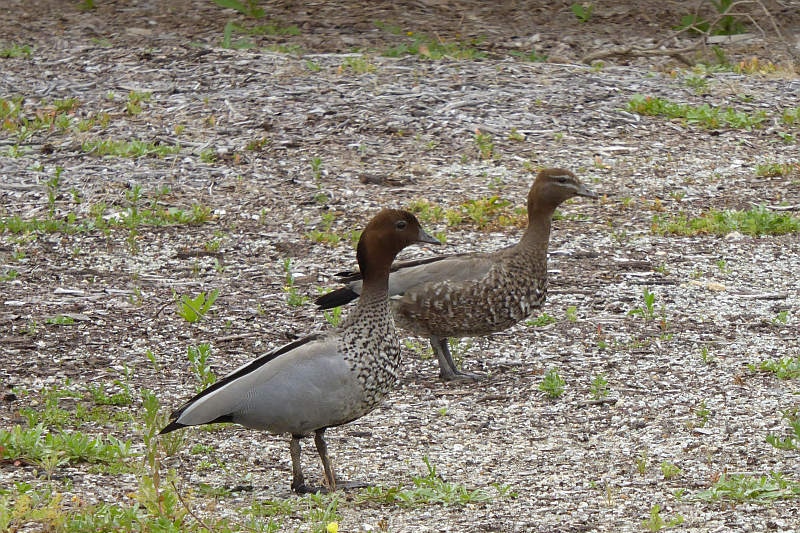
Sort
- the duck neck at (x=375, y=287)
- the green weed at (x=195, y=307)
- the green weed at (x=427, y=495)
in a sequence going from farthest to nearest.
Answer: the green weed at (x=195, y=307) < the duck neck at (x=375, y=287) < the green weed at (x=427, y=495)

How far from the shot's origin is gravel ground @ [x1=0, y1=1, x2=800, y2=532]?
18.9ft

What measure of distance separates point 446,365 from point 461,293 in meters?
0.44

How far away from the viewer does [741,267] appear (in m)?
8.89

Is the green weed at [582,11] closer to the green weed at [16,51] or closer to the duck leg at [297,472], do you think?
the green weed at [16,51]

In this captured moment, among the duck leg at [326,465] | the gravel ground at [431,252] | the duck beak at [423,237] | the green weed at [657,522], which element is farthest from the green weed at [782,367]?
the duck leg at [326,465]

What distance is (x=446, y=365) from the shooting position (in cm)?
732

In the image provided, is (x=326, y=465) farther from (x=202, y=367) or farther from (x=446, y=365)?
(x=446, y=365)

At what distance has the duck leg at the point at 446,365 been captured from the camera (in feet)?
23.8

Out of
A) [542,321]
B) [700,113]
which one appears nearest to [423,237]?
[542,321]

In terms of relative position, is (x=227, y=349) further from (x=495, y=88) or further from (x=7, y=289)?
(x=495, y=88)

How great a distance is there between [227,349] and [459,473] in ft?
7.33

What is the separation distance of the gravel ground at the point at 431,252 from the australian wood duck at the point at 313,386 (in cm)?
35

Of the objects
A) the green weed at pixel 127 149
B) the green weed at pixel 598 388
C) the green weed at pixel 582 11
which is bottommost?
the green weed at pixel 598 388

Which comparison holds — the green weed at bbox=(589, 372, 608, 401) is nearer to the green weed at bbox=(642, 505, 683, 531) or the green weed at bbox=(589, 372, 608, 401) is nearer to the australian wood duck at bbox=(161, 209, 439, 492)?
the australian wood duck at bbox=(161, 209, 439, 492)
